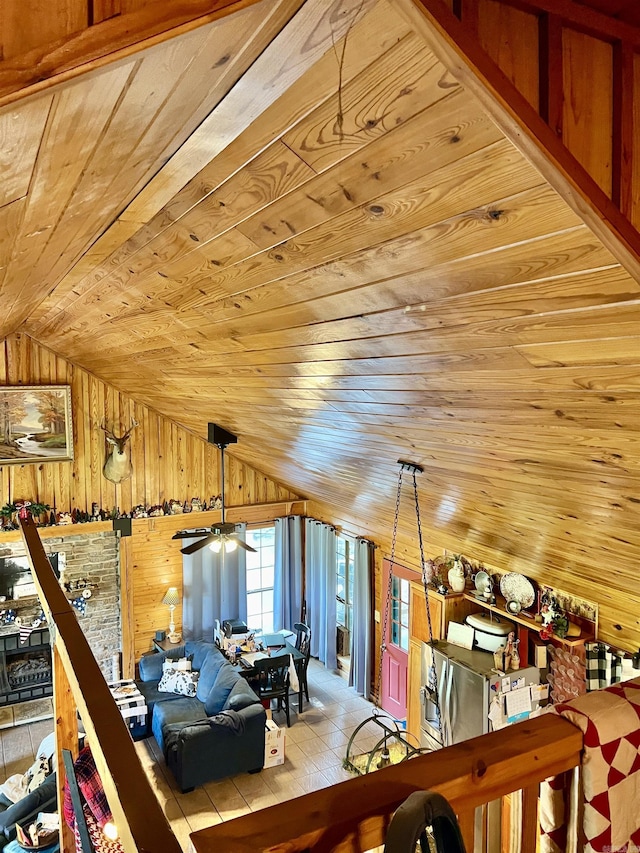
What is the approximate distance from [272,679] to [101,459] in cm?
321

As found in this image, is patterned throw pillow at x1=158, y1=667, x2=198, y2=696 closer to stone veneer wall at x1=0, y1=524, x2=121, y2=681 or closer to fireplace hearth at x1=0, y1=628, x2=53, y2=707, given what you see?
stone veneer wall at x1=0, y1=524, x2=121, y2=681

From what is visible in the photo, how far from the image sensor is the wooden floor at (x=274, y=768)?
17.6ft

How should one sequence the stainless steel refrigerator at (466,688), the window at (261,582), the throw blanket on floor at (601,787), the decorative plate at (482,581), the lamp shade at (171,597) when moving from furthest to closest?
the window at (261,582) → the lamp shade at (171,597) → the decorative plate at (482,581) → the stainless steel refrigerator at (466,688) → the throw blanket on floor at (601,787)

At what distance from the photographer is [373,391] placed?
8.08ft

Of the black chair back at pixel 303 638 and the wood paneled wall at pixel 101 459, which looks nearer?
the wood paneled wall at pixel 101 459

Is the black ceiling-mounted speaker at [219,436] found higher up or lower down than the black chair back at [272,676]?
higher up

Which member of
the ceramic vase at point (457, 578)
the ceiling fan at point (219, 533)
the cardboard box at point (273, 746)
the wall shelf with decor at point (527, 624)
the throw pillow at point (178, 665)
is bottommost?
the cardboard box at point (273, 746)

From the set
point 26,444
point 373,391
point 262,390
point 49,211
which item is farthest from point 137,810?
point 26,444

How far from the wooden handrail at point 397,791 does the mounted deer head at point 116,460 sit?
6367mm

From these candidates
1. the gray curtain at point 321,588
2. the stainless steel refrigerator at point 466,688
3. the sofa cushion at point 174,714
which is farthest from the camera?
the gray curtain at point 321,588

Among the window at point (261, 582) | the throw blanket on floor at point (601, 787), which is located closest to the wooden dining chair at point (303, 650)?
the window at point (261, 582)

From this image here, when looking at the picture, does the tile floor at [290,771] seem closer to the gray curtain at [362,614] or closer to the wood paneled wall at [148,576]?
the gray curtain at [362,614]

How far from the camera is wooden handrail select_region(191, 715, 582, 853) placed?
2.88 feet

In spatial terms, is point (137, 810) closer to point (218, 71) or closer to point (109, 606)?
point (218, 71)
